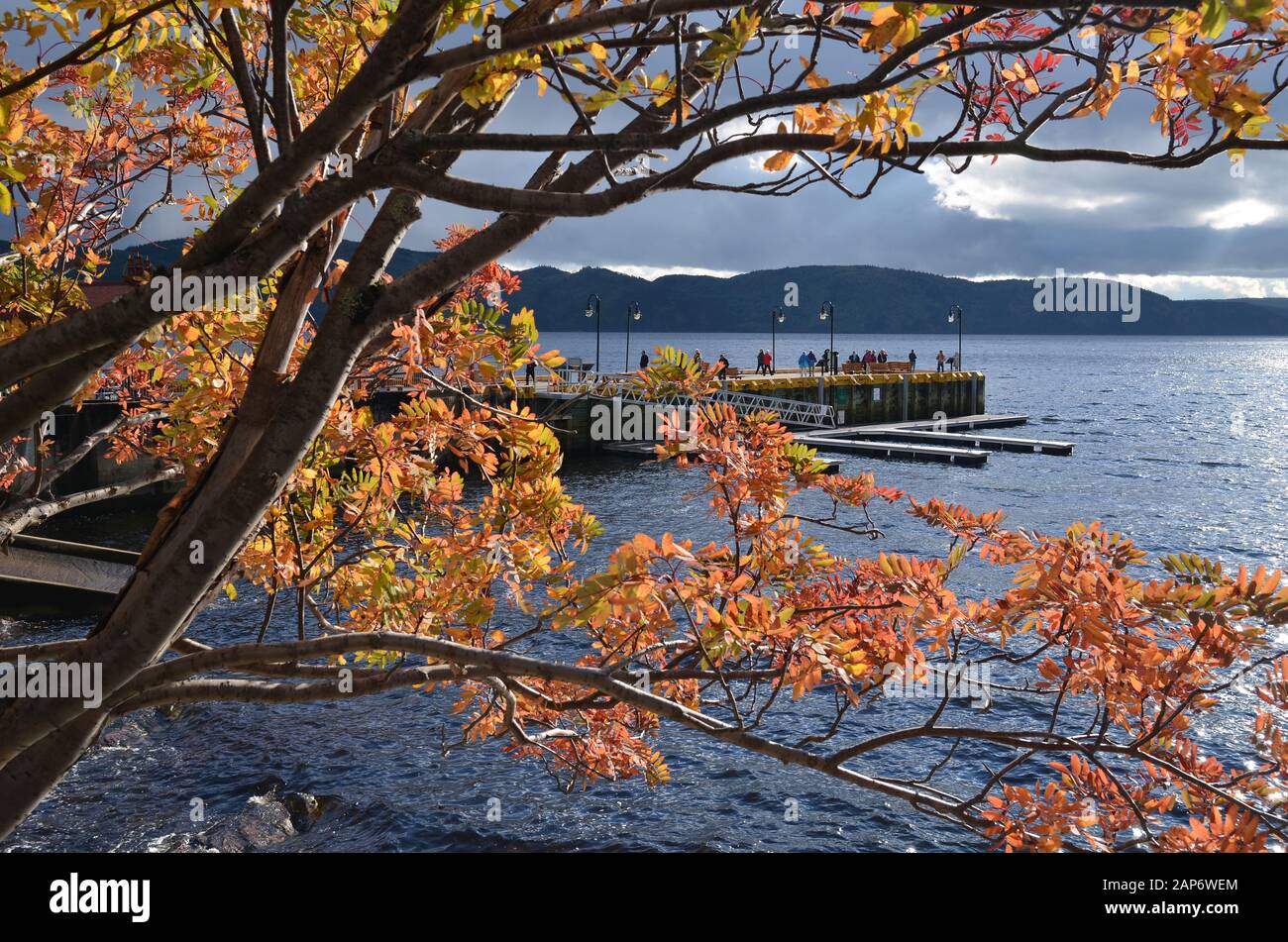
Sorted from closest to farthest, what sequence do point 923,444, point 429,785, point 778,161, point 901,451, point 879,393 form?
point 778,161 < point 429,785 < point 901,451 < point 923,444 < point 879,393

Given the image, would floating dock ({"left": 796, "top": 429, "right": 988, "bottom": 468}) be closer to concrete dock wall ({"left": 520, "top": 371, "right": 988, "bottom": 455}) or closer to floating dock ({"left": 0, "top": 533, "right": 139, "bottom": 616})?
concrete dock wall ({"left": 520, "top": 371, "right": 988, "bottom": 455})

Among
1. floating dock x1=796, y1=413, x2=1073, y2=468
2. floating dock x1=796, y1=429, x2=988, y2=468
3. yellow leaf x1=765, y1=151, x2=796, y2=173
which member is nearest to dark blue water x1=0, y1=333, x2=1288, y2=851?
yellow leaf x1=765, y1=151, x2=796, y2=173

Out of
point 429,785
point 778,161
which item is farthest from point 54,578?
point 778,161

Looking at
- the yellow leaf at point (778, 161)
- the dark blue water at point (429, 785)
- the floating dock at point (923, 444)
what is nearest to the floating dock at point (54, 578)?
the dark blue water at point (429, 785)

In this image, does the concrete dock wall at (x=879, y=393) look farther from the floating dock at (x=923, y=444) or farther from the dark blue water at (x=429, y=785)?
the dark blue water at (x=429, y=785)

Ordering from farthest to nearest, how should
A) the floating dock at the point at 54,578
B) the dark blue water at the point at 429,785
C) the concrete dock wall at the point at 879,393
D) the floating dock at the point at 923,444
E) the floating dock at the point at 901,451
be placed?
the concrete dock wall at the point at 879,393, the floating dock at the point at 923,444, the floating dock at the point at 901,451, the floating dock at the point at 54,578, the dark blue water at the point at 429,785

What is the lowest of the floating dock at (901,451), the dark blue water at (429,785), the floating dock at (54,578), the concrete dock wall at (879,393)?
the dark blue water at (429,785)

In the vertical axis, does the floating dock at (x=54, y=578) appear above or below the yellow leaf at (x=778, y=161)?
below

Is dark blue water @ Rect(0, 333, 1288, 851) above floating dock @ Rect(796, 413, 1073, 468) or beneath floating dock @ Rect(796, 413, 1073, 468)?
beneath

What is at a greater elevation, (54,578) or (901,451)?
(901,451)

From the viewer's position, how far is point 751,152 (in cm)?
342

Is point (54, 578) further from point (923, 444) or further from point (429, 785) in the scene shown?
point (923, 444)

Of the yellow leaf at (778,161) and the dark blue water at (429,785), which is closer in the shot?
the yellow leaf at (778,161)
